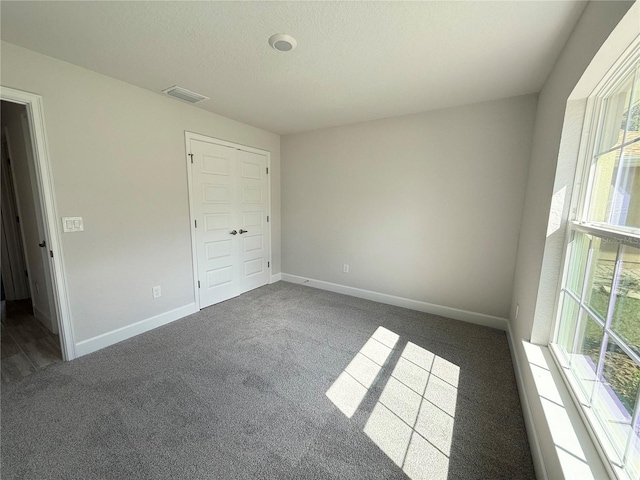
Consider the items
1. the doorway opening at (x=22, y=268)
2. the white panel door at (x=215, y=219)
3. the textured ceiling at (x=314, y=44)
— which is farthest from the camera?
the white panel door at (x=215, y=219)

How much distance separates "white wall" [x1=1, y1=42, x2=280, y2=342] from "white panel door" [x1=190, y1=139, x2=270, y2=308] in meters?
0.18

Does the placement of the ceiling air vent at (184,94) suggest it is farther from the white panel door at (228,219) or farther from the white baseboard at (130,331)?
the white baseboard at (130,331)

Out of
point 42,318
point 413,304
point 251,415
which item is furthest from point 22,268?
point 413,304

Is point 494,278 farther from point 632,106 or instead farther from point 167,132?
point 167,132

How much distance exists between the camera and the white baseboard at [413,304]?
293 centimetres

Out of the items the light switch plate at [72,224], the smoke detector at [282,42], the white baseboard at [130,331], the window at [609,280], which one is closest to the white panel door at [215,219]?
the white baseboard at [130,331]

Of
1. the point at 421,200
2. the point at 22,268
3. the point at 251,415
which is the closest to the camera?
the point at 251,415

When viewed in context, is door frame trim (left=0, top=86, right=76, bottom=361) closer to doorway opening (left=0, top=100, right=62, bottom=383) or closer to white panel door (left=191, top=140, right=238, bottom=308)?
doorway opening (left=0, top=100, right=62, bottom=383)

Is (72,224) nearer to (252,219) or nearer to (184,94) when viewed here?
(184,94)

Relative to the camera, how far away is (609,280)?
1.20m

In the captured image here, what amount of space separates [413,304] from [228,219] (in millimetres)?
2710

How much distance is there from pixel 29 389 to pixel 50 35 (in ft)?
8.09

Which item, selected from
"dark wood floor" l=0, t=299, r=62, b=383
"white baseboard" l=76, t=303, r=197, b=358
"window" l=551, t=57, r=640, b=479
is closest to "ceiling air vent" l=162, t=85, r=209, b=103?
"white baseboard" l=76, t=303, r=197, b=358

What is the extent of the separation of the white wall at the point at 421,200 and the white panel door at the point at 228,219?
662 mm
